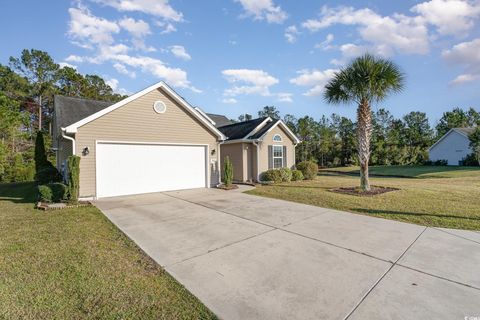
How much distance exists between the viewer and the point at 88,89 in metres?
32.4

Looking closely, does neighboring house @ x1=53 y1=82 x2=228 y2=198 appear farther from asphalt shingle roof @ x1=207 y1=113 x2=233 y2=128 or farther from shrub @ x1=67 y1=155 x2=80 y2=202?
asphalt shingle roof @ x1=207 y1=113 x2=233 y2=128

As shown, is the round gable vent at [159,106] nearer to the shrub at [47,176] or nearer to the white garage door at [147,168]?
the white garage door at [147,168]

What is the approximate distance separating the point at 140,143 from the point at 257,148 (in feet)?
23.5

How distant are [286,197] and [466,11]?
33.7 ft

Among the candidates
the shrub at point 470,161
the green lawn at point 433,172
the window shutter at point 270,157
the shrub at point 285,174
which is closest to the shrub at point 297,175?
the shrub at point 285,174

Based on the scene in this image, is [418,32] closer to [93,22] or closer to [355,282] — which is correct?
[355,282]

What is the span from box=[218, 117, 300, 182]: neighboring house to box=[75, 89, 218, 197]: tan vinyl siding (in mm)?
2538

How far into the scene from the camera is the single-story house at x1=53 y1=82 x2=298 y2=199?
31.8 feet

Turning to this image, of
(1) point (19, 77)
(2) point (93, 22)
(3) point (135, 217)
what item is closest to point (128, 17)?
(2) point (93, 22)

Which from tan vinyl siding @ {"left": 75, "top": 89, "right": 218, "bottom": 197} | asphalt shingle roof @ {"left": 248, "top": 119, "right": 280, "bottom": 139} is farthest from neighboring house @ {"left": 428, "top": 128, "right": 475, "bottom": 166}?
tan vinyl siding @ {"left": 75, "top": 89, "right": 218, "bottom": 197}

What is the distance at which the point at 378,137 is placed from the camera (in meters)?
41.2

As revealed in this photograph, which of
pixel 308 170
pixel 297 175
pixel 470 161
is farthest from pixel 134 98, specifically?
pixel 470 161

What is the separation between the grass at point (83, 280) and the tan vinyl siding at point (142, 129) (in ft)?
14.2

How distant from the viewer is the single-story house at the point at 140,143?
9695 mm
